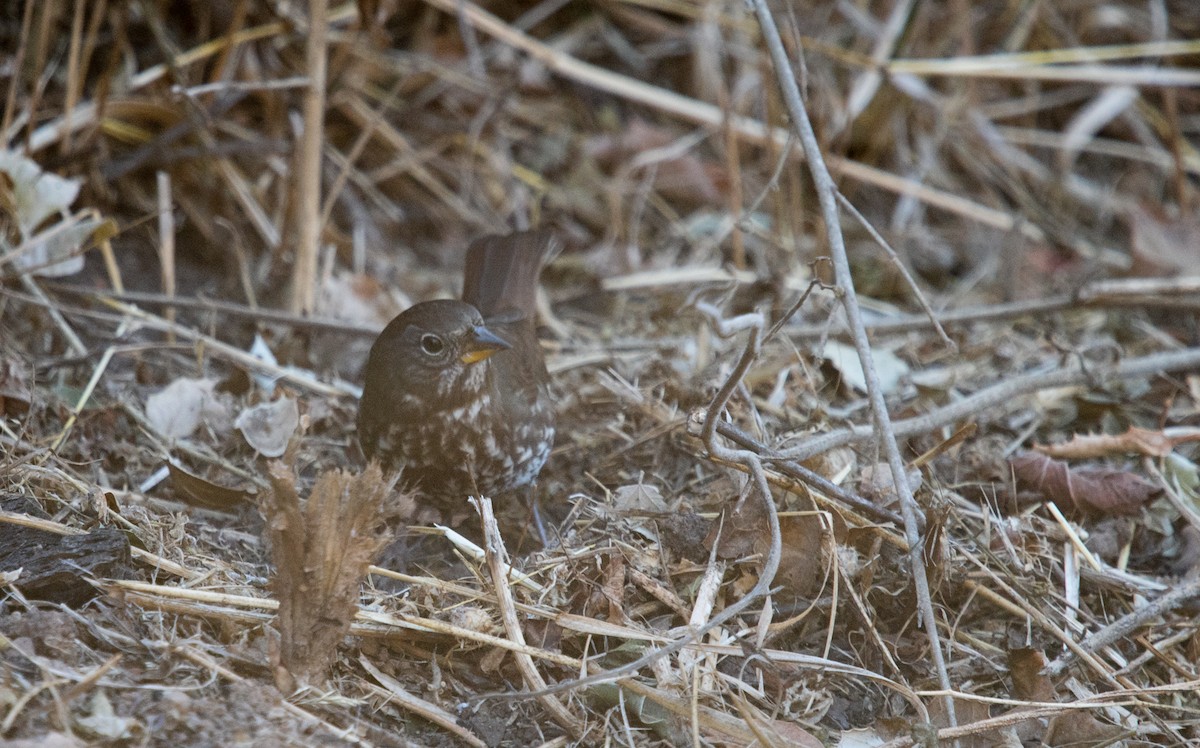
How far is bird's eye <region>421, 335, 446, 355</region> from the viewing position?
11.4 ft

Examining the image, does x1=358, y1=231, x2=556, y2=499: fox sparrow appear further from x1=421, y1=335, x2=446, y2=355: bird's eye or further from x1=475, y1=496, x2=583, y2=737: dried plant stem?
x1=475, y1=496, x2=583, y2=737: dried plant stem

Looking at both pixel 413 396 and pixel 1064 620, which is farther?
pixel 413 396

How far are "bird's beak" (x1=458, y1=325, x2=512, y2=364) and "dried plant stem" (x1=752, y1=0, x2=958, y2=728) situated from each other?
100 cm

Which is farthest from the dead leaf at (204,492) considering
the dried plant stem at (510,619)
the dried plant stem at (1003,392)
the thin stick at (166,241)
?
the dried plant stem at (1003,392)

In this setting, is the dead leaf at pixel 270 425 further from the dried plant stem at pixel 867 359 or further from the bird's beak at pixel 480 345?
the dried plant stem at pixel 867 359

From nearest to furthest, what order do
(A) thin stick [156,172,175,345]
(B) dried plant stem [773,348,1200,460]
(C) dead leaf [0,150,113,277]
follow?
(B) dried plant stem [773,348,1200,460] < (C) dead leaf [0,150,113,277] < (A) thin stick [156,172,175,345]

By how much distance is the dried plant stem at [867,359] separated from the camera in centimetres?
→ 274

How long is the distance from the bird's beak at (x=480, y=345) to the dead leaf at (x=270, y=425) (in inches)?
25.7

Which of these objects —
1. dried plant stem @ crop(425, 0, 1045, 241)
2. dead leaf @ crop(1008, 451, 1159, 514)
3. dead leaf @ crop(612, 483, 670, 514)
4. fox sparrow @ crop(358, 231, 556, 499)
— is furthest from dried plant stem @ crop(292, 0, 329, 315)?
dead leaf @ crop(1008, 451, 1159, 514)

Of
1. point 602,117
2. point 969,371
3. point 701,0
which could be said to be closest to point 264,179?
point 602,117

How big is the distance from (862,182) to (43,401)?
3.76 meters

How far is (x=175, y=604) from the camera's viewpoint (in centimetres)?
270

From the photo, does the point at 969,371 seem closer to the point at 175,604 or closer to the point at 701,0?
the point at 701,0

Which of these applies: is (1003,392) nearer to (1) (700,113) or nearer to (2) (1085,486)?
(2) (1085,486)
